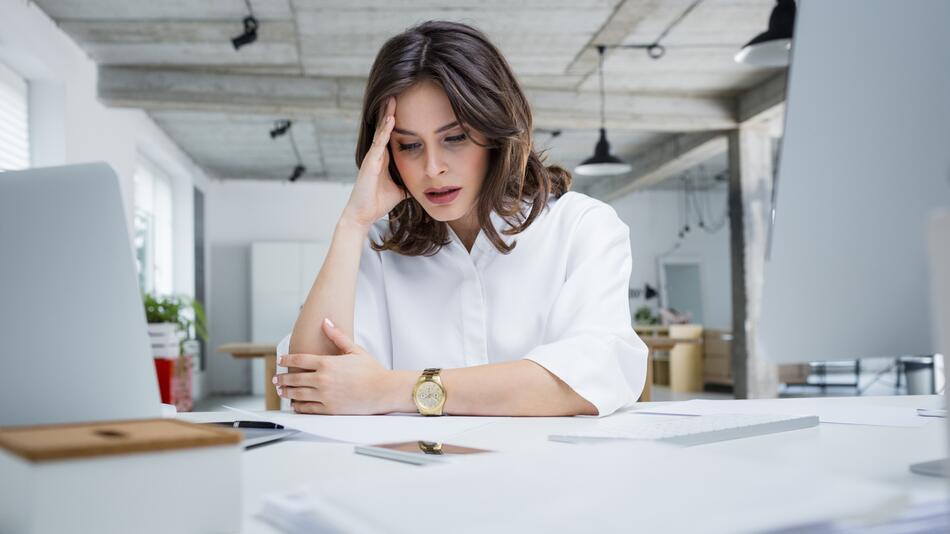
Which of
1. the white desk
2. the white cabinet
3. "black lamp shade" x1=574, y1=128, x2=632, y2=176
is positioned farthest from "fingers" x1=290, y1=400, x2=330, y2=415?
the white cabinet

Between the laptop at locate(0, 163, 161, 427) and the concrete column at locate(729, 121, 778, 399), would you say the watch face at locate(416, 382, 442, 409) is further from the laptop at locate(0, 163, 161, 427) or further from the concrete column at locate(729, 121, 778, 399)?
the concrete column at locate(729, 121, 778, 399)

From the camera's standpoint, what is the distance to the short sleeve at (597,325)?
1.25 meters

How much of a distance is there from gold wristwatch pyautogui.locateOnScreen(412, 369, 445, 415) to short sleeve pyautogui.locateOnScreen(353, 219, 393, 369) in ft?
1.45

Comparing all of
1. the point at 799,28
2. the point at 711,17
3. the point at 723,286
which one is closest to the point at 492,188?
the point at 799,28

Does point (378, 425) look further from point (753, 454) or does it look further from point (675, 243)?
point (675, 243)

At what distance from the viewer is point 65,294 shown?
720 mm

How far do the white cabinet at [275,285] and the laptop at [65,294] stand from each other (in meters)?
10.9

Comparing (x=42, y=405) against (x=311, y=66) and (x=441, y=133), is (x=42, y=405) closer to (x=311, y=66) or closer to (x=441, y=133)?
(x=441, y=133)

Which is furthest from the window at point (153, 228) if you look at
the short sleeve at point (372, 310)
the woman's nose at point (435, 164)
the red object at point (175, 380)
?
the woman's nose at point (435, 164)

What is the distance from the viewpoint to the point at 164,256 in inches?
383

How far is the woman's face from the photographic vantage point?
1557 millimetres

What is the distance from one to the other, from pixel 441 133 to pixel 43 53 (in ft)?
15.5

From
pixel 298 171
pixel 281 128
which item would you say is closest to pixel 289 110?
pixel 281 128

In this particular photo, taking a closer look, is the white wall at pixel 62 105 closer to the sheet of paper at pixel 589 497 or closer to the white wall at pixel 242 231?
the white wall at pixel 242 231
